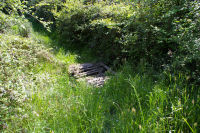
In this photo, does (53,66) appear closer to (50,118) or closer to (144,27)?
(50,118)

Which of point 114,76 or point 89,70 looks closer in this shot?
point 114,76

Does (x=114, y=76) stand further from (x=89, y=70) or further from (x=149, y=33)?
(x=89, y=70)

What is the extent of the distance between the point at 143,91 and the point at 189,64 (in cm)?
100

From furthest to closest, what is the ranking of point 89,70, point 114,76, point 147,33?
point 89,70, point 147,33, point 114,76

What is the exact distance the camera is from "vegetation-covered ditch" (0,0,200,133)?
184cm

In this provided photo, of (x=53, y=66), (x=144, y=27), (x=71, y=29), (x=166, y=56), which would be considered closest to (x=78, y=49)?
(x=71, y=29)

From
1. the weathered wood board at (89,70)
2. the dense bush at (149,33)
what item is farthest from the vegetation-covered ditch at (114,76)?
the weathered wood board at (89,70)

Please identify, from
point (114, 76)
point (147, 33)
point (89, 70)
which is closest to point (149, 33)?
point (147, 33)

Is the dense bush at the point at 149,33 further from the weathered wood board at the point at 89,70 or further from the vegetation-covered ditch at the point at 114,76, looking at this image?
the weathered wood board at the point at 89,70

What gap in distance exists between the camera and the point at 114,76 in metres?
3.46

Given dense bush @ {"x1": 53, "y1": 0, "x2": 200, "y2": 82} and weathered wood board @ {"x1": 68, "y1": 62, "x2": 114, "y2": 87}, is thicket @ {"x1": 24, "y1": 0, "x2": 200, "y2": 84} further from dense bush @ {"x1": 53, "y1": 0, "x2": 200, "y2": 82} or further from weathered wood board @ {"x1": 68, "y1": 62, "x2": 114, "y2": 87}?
weathered wood board @ {"x1": 68, "y1": 62, "x2": 114, "y2": 87}

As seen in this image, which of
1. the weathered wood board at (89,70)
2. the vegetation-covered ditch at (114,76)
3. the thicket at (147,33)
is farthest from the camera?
the weathered wood board at (89,70)

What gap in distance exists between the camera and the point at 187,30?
2.33 metres

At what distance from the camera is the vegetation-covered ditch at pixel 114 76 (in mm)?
1843
